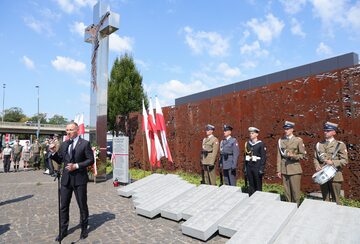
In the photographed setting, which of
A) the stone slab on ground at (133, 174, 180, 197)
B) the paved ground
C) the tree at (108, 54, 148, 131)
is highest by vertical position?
the tree at (108, 54, 148, 131)

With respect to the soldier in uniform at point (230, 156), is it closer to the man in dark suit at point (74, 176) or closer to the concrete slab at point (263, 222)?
the concrete slab at point (263, 222)

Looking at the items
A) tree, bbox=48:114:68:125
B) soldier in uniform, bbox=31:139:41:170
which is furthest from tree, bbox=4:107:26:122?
soldier in uniform, bbox=31:139:41:170

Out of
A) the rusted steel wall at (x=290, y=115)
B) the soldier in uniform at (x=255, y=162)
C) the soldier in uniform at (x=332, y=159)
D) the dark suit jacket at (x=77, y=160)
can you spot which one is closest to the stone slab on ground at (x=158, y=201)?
the soldier in uniform at (x=255, y=162)

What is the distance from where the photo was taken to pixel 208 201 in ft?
18.2

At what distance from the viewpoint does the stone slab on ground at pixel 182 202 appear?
5459mm

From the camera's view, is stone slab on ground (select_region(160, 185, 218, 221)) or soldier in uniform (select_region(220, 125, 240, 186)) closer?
stone slab on ground (select_region(160, 185, 218, 221))

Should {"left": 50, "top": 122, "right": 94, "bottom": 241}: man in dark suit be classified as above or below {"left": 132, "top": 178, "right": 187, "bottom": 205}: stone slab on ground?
above

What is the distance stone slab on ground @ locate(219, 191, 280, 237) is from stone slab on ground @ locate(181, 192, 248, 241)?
108mm

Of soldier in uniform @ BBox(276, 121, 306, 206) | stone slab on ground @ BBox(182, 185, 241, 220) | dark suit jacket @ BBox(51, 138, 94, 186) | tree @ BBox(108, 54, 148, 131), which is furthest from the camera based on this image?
tree @ BBox(108, 54, 148, 131)

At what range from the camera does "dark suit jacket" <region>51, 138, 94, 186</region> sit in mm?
4680

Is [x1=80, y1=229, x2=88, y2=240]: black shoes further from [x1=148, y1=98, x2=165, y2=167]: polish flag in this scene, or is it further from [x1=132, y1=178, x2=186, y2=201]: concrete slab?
[x1=148, y1=98, x2=165, y2=167]: polish flag

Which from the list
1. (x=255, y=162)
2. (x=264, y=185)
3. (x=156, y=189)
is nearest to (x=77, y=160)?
(x=156, y=189)

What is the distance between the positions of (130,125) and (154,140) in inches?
194

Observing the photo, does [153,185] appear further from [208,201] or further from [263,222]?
[263,222]
